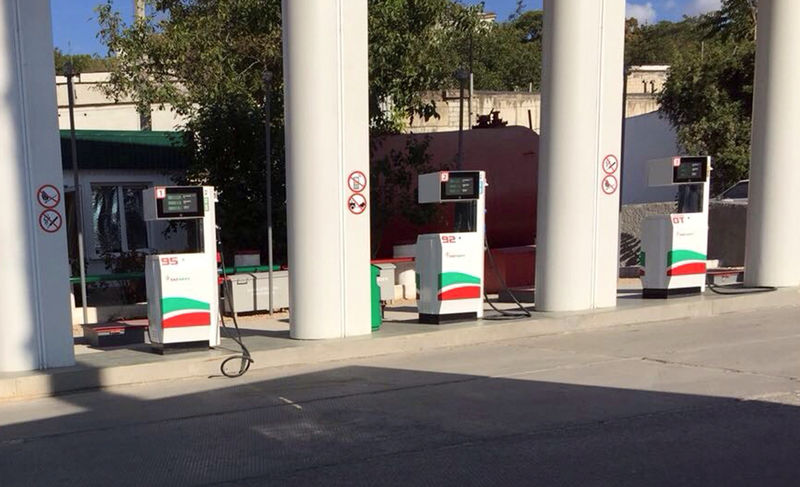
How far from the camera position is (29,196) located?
805cm

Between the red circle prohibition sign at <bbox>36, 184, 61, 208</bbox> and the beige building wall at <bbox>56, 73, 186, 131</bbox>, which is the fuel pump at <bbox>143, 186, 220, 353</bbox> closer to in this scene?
the red circle prohibition sign at <bbox>36, 184, 61, 208</bbox>

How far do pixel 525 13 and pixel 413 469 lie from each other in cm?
6329

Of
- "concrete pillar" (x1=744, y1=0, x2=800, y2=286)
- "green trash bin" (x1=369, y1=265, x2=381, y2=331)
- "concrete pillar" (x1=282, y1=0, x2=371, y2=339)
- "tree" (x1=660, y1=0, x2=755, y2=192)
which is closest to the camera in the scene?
"concrete pillar" (x1=282, y1=0, x2=371, y2=339)

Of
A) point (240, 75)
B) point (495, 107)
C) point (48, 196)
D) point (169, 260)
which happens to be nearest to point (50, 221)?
point (48, 196)

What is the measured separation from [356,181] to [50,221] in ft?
11.6

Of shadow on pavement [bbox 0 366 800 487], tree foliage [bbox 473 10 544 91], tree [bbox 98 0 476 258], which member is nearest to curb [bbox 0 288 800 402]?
shadow on pavement [bbox 0 366 800 487]

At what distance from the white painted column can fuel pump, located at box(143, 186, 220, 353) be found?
3.31 ft

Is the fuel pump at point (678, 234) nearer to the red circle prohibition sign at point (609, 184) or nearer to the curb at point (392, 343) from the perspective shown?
the curb at point (392, 343)

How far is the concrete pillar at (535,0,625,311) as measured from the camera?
421 inches

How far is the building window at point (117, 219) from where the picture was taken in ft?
59.1

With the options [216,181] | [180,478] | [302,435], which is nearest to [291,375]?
[302,435]

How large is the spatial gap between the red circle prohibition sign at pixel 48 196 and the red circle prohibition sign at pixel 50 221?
0.25ft

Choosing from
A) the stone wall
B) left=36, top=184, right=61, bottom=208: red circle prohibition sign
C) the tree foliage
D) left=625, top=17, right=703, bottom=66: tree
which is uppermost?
left=625, top=17, right=703, bottom=66: tree

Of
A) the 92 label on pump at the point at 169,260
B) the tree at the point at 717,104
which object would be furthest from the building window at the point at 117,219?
the tree at the point at 717,104
